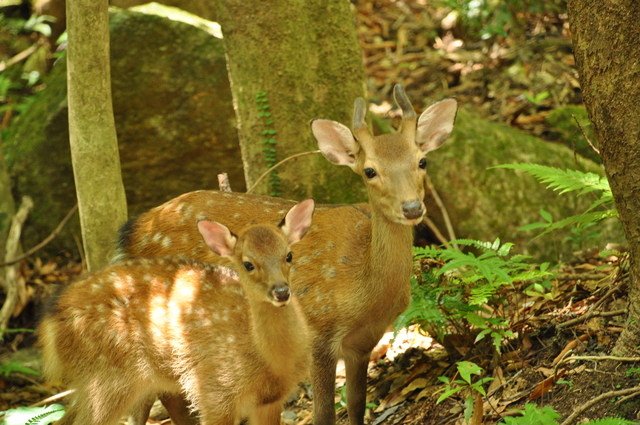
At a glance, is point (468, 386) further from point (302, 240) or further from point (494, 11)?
point (494, 11)

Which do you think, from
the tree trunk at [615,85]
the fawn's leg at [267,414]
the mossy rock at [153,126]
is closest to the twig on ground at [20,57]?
the mossy rock at [153,126]

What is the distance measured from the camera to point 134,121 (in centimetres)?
812

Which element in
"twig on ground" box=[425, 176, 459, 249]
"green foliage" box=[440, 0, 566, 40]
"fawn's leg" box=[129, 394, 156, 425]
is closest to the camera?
"fawn's leg" box=[129, 394, 156, 425]

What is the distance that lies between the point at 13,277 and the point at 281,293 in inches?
170

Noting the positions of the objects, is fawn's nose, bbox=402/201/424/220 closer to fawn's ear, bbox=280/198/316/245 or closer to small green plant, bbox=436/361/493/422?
fawn's ear, bbox=280/198/316/245

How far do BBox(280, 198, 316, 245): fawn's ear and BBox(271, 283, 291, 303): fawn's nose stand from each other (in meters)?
0.53

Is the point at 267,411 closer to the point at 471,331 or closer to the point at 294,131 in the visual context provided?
the point at 471,331

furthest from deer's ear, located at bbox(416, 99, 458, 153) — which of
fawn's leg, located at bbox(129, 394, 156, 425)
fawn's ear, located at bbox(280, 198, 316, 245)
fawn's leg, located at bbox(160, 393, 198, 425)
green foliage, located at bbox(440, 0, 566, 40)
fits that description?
green foliage, located at bbox(440, 0, 566, 40)

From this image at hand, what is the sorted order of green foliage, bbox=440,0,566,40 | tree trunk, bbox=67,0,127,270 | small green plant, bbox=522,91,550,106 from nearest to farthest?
tree trunk, bbox=67,0,127,270 → small green plant, bbox=522,91,550,106 → green foliage, bbox=440,0,566,40

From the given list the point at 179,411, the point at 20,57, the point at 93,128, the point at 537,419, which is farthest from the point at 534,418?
the point at 20,57

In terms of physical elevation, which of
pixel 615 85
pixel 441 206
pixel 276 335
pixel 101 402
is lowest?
pixel 441 206

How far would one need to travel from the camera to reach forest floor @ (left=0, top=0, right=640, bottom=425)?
4438 mm

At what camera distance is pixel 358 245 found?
198 inches

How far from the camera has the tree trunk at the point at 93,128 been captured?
5.45 meters
